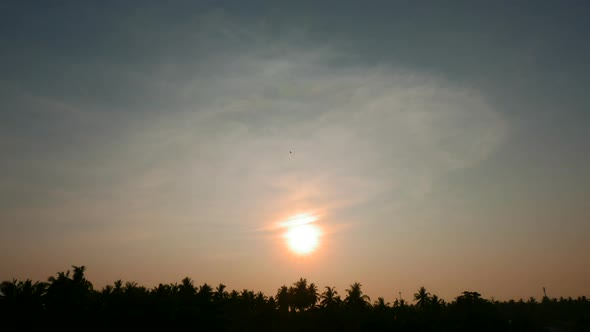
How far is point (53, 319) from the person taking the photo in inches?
1788

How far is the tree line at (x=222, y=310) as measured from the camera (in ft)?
151

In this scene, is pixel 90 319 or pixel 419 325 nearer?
pixel 90 319

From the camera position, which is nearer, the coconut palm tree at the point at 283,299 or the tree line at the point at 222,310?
the tree line at the point at 222,310

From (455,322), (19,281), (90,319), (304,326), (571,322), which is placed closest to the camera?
(19,281)

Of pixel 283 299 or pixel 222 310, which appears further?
pixel 283 299

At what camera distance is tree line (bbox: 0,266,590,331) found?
45875 millimetres

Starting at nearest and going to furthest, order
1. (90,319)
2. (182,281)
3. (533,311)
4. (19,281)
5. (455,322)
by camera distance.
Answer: (19,281) → (90,319) → (182,281) → (455,322) → (533,311)

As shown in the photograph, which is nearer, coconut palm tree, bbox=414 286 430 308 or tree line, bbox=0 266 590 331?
tree line, bbox=0 266 590 331

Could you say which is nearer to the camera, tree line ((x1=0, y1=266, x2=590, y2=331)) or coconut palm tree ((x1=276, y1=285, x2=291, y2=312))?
tree line ((x1=0, y1=266, x2=590, y2=331))

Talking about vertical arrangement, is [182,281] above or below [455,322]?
above

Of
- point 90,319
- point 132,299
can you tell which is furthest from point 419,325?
point 90,319

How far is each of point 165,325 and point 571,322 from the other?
107 meters

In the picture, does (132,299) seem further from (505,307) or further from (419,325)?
(505,307)

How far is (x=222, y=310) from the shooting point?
60469 millimetres
